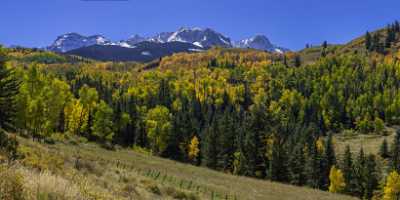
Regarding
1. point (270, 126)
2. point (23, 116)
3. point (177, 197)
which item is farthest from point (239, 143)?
point (177, 197)

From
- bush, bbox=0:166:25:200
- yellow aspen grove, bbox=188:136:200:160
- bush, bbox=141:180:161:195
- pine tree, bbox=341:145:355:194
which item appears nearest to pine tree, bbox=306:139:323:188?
pine tree, bbox=341:145:355:194

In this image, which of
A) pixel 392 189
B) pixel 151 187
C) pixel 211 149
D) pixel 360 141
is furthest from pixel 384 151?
pixel 151 187

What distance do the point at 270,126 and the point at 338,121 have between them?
314 feet


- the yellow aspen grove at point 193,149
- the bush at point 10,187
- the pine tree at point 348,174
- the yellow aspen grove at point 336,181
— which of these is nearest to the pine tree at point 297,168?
the yellow aspen grove at point 336,181

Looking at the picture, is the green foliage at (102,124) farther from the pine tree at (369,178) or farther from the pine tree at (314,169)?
the pine tree at (369,178)

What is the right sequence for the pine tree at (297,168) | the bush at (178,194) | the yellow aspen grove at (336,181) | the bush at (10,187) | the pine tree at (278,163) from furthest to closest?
the pine tree at (297,168), the pine tree at (278,163), the yellow aspen grove at (336,181), the bush at (178,194), the bush at (10,187)

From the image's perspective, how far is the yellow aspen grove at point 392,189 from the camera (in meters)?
74.9

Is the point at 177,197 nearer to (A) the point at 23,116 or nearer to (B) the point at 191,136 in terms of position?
(A) the point at 23,116

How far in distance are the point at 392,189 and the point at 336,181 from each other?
934 centimetres

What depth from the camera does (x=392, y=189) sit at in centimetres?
7538

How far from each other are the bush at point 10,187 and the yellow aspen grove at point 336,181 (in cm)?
7721

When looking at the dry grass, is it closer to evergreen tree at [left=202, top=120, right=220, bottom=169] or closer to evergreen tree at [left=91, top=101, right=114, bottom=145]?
evergreen tree at [left=202, top=120, right=220, bottom=169]

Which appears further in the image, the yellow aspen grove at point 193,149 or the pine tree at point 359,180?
the yellow aspen grove at point 193,149

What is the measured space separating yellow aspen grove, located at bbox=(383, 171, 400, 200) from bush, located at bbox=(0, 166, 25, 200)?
76219mm
